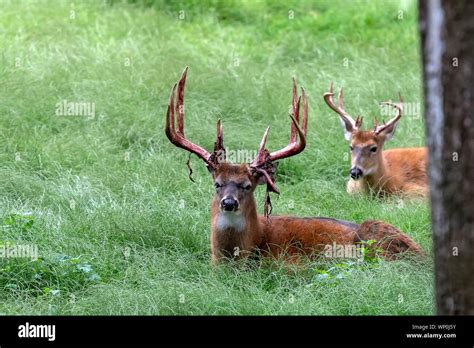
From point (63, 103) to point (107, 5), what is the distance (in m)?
3.97

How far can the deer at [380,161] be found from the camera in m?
11.8

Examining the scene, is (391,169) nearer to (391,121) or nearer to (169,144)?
(391,121)

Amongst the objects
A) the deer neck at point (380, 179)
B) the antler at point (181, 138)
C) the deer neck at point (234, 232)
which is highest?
the antler at point (181, 138)

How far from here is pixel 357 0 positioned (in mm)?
17484

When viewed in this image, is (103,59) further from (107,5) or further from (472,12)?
(472,12)

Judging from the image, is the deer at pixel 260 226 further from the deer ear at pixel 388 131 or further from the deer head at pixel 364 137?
the deer ear at pixel 388 131

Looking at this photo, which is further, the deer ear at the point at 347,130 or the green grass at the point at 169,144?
the deer ear at the point at 347,130

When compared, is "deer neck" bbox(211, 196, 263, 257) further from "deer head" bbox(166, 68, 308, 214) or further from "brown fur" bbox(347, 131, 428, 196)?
"brown fur" bbox(347, 131, 428, 196)

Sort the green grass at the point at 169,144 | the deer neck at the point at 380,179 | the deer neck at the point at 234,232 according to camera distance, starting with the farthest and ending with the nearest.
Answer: the deer neck at the point at 380,179 < the deer neck at the point at 234,232 < the green grass at the point at 169,144

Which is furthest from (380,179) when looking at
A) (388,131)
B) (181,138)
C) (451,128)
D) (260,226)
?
(451,128)

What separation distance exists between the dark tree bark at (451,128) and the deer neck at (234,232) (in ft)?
11.4

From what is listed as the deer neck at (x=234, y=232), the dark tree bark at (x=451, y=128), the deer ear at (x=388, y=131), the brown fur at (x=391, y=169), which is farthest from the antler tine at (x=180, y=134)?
the dark tree bark at (x=451, y=128)

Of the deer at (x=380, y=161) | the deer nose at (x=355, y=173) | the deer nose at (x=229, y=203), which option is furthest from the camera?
the deer at (x=380, y=161)
